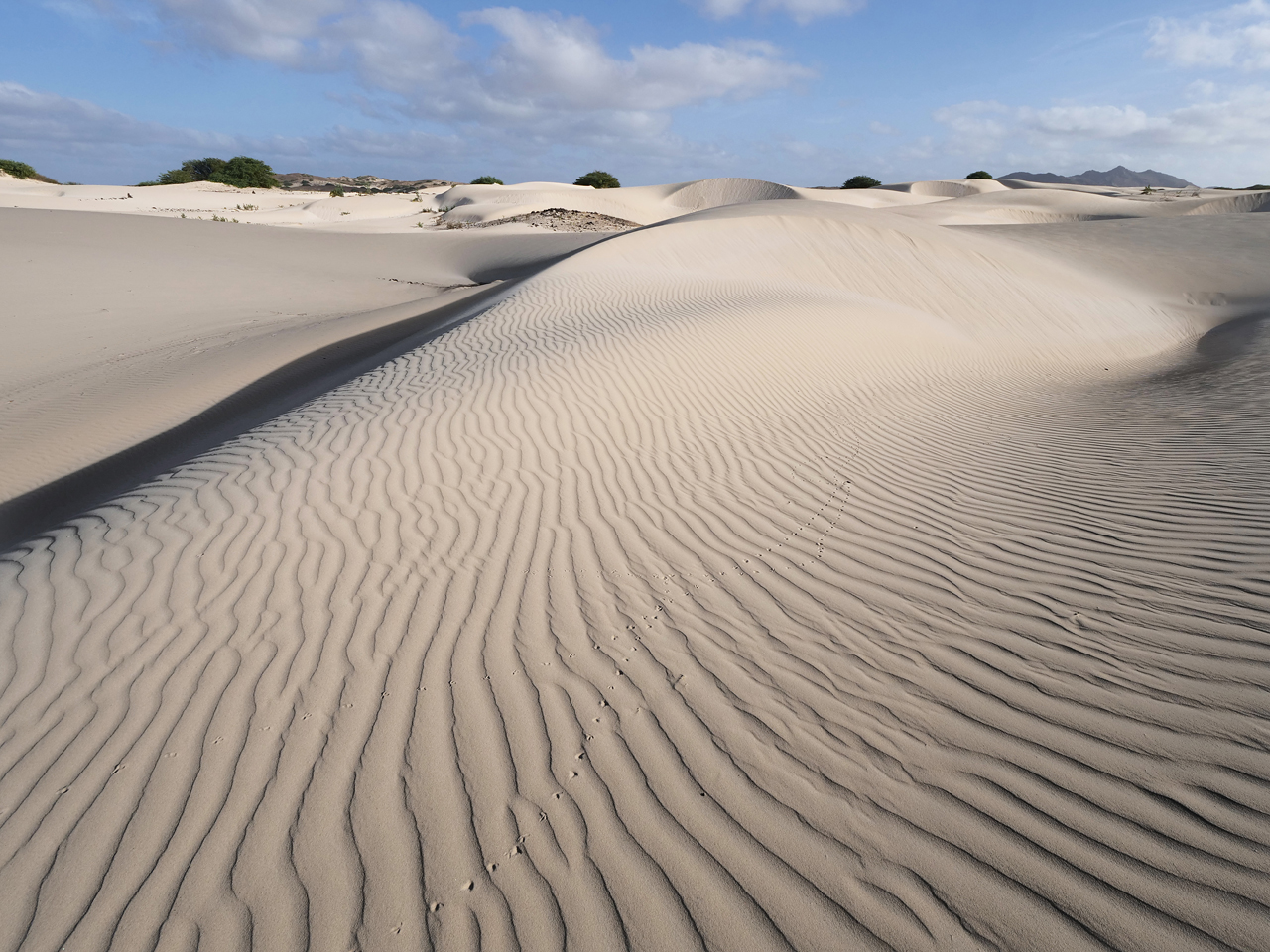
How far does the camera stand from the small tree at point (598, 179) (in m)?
53.8

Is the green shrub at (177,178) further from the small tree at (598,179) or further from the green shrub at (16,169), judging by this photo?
the small tree at (598,179)

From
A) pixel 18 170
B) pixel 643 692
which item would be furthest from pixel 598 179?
pixel 643 692

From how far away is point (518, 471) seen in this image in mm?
5332

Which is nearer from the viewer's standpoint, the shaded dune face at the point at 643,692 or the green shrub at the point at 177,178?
the shaded dune face at the point at 643,692

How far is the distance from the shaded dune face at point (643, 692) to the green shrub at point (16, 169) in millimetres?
54766

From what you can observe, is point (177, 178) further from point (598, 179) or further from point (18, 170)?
point (598, 179)

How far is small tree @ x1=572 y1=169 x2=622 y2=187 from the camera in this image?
5375 centimetres

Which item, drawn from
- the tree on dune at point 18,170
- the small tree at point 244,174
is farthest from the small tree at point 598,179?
the tree on dune at point 18,170

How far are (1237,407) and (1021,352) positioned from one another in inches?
176

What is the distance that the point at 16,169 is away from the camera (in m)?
43.3

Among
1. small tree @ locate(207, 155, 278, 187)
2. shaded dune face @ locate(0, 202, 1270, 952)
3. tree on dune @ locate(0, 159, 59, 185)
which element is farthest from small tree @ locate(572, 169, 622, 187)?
shaded dune face @ locate(0, 202, 1270, 952)

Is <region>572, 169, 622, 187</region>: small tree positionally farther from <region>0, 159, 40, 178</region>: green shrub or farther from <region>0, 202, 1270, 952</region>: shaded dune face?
<region>0, 202, 1270, 952</region>: shaded dune face

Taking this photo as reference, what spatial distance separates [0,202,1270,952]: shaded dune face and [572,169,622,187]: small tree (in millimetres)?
52493

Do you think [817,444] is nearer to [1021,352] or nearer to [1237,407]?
[1237,407]
